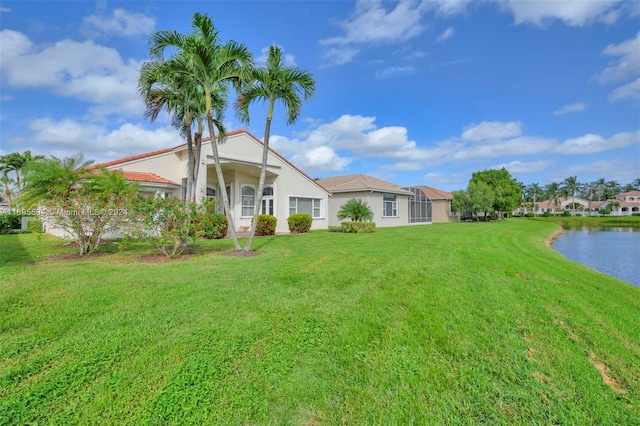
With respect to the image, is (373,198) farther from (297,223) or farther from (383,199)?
(297,223)

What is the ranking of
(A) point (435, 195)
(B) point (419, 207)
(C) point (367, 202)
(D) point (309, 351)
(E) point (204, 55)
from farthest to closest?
(A) point (435, 195) → (B) point (419, 207) → (C) point (367, 202) → (E) point (204, 55) → (D) point (309, 351)

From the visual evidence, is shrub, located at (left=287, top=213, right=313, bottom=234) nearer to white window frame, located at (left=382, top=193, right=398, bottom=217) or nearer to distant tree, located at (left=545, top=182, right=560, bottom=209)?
white window frame, located at (left=382, top=193, right=398, bottom=217)

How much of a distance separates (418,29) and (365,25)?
263 cm

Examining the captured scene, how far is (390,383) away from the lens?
2953 mm

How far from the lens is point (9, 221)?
18906 mm

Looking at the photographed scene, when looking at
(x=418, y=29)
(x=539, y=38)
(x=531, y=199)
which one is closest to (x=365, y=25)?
(x=418, y=29)

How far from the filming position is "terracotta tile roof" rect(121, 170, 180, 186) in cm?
1349

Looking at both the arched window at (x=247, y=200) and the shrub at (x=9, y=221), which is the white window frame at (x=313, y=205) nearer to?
the arched window at (x=247, y=200)

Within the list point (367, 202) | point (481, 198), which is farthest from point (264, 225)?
point (481, 198)

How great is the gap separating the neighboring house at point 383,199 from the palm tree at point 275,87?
49.7 ft

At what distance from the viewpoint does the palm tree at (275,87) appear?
9.47 metres

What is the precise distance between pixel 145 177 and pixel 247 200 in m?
6.12

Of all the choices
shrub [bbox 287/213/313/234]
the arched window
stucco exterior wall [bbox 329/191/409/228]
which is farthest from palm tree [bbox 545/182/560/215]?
the arched window
